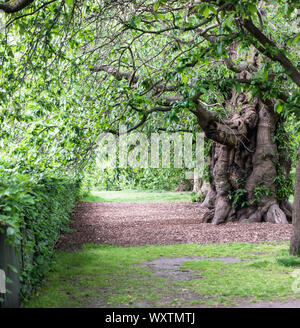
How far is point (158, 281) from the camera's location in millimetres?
7410

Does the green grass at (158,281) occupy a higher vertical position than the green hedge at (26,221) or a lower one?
lower

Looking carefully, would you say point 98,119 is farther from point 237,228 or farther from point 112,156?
point 237,228

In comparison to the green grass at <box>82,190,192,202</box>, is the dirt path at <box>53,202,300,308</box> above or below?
above

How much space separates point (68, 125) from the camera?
7938 millimetres

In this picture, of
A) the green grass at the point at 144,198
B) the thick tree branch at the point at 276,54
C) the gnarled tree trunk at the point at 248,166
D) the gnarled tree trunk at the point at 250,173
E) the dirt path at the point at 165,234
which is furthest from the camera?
the green grass at the point at 144,198

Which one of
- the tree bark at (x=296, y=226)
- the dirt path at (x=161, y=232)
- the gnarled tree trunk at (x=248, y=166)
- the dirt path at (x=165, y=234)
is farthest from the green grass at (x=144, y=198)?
the tree bark at (x=296, y=226)

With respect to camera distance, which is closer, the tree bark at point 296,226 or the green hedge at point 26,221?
the green hedge at point 26,221

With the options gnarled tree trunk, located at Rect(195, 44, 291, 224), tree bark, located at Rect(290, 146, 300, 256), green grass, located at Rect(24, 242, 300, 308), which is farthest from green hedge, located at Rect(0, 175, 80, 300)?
gnarled tree trunk, located at Rect(195, 44, 291, 224)

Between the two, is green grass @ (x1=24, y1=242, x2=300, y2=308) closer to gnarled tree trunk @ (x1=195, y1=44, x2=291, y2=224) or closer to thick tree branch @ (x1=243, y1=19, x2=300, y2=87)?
thick tree branch @ (x1=243, y1=19, x2=300, y2=87)

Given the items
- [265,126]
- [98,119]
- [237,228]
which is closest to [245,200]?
[237,228]

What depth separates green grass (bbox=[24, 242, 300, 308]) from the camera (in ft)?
20.5

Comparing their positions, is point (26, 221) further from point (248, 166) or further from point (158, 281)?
point (248, 166)

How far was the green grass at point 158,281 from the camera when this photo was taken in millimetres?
6238

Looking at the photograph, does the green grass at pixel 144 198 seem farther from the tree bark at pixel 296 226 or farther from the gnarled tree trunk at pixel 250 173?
the tree bark at pixel 296 226
